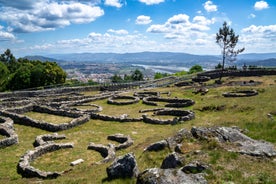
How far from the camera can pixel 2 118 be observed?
33.7 metres

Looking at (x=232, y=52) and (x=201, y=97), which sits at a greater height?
(x=232, y=52)

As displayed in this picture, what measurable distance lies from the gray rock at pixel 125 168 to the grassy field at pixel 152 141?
315 mm

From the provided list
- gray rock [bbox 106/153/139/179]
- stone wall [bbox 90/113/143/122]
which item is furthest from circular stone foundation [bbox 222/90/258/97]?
gray rock [bbox 106/153/139/179]

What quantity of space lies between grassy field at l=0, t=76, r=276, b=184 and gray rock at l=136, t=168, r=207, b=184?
520 millimetres

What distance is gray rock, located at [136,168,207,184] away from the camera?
35.6 ft

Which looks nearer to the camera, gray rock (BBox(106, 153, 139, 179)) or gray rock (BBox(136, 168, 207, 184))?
gray rock (BBox(136, 168, 207, 184))

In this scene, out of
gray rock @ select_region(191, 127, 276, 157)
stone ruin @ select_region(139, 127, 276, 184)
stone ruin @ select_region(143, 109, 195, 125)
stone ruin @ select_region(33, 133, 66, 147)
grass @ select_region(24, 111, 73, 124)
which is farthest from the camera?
grass @ select_region(24, 111, 73, 124)

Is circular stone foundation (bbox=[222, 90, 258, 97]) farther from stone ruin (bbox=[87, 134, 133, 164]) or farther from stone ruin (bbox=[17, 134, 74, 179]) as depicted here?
stone ruin (bbox=[17, 134, 74, 179])

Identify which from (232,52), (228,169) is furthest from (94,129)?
(232,52)

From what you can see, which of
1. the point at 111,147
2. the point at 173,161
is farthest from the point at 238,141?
the point at 111,147

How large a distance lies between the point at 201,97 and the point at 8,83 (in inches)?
2396

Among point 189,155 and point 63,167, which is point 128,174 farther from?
point 63,167

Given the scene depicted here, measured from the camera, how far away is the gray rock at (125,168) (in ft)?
43.7

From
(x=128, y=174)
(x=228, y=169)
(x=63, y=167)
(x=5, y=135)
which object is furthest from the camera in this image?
(x=5, y=135)
